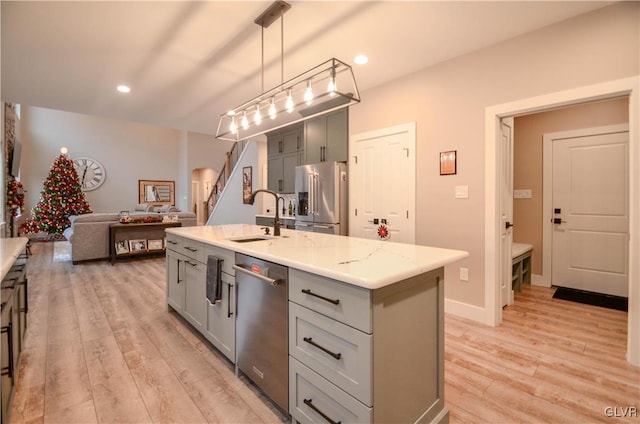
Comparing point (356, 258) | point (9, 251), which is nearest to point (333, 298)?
point (356, 258)

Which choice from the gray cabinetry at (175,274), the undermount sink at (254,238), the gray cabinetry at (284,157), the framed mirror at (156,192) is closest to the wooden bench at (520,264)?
the undermount sink at (254,238)

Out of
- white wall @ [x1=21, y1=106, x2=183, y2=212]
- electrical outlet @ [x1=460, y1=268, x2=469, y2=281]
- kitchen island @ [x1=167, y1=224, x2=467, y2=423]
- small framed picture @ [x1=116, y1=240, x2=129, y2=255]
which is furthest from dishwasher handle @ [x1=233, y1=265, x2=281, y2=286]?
white wall @ [x1=21, y1=106, x2=183, y2=212]

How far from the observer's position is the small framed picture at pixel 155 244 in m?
5.73

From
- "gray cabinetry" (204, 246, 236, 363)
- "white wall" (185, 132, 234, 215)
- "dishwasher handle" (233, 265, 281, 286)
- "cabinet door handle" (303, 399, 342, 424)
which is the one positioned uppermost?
"white wall" (185, 132, 234, 215)

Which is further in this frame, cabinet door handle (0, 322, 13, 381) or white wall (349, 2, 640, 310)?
white wall (349, 2, 640, 310)

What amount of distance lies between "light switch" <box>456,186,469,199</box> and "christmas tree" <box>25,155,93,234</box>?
28.5 ft

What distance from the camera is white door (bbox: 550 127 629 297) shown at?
3475mm

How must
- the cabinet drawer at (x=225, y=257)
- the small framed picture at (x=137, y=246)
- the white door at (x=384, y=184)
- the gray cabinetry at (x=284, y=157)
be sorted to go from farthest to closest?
1. the small framed picture at (x=137, y=246)
2. the gray cabinetry at (x=284, y=157)
3. the white door at (x=384, y=184)
4. the cabinet drawer at (x=225, y=257)

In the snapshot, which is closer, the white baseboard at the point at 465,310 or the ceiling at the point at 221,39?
the ceiling at the point at 221,39

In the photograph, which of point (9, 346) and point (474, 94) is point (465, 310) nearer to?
point (474, 94)

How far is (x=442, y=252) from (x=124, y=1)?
278 cm

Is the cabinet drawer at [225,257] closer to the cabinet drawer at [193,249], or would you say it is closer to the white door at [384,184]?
the cabinet drawer at [193,249]

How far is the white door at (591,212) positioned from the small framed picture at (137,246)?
6570mm

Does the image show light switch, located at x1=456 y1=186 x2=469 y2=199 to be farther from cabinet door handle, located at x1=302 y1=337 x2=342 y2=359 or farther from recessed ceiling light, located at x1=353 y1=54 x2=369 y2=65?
cabinet door handle, located at x1=302 y1=337 x2=342 y2=359
